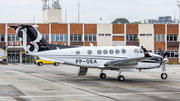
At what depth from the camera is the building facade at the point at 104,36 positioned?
6862cm

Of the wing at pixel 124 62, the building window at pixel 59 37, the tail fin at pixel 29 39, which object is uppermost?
the building window at pixel 59 37

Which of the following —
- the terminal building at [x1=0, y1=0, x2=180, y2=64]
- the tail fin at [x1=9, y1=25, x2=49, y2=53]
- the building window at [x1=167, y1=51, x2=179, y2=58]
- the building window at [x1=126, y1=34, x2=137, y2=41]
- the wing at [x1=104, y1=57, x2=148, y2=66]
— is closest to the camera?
the wing at [x1=104, y1=57, x2=148, y2=66]

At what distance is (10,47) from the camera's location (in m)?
66.9

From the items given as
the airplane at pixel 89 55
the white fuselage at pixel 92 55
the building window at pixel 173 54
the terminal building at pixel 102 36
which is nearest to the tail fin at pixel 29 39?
the airplane at pixel 89 55

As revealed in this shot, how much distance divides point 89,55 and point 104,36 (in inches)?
1739

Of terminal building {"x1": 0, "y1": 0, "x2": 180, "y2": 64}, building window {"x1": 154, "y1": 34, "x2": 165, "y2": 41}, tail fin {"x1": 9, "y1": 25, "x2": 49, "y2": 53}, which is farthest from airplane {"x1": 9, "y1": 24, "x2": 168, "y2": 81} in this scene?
building window {"x1": 154, "y1": 34, "x2": 165, "y2": 41}

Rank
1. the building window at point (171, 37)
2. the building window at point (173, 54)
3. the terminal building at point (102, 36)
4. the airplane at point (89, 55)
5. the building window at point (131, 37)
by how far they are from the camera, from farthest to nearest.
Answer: the building window at point (171, 37) → the building window at point (173, 54) → the building window at point (131, 37) → the terminal building at point (102, 36) → the airplane at point (89, 55)

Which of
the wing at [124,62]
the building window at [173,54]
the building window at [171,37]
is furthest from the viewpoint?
the building window at [171,37]

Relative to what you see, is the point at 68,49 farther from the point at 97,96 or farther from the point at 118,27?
the point at 118,27

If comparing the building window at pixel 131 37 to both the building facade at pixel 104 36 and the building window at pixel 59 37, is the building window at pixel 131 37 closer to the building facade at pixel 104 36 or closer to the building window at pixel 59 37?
the building facade at pixel 104 36

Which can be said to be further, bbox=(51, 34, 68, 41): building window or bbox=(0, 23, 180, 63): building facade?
bbox=(51, 34, 68, 41): building window

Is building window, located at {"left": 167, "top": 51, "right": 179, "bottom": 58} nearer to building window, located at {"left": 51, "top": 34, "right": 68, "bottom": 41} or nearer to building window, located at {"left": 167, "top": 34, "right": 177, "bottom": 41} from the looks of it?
building window, located at {"left": 167, "top": 34, "right": 177, "bottom": 41}

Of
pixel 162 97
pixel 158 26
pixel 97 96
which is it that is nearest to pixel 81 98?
pixel 97 96

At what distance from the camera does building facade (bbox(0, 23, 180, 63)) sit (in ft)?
225
